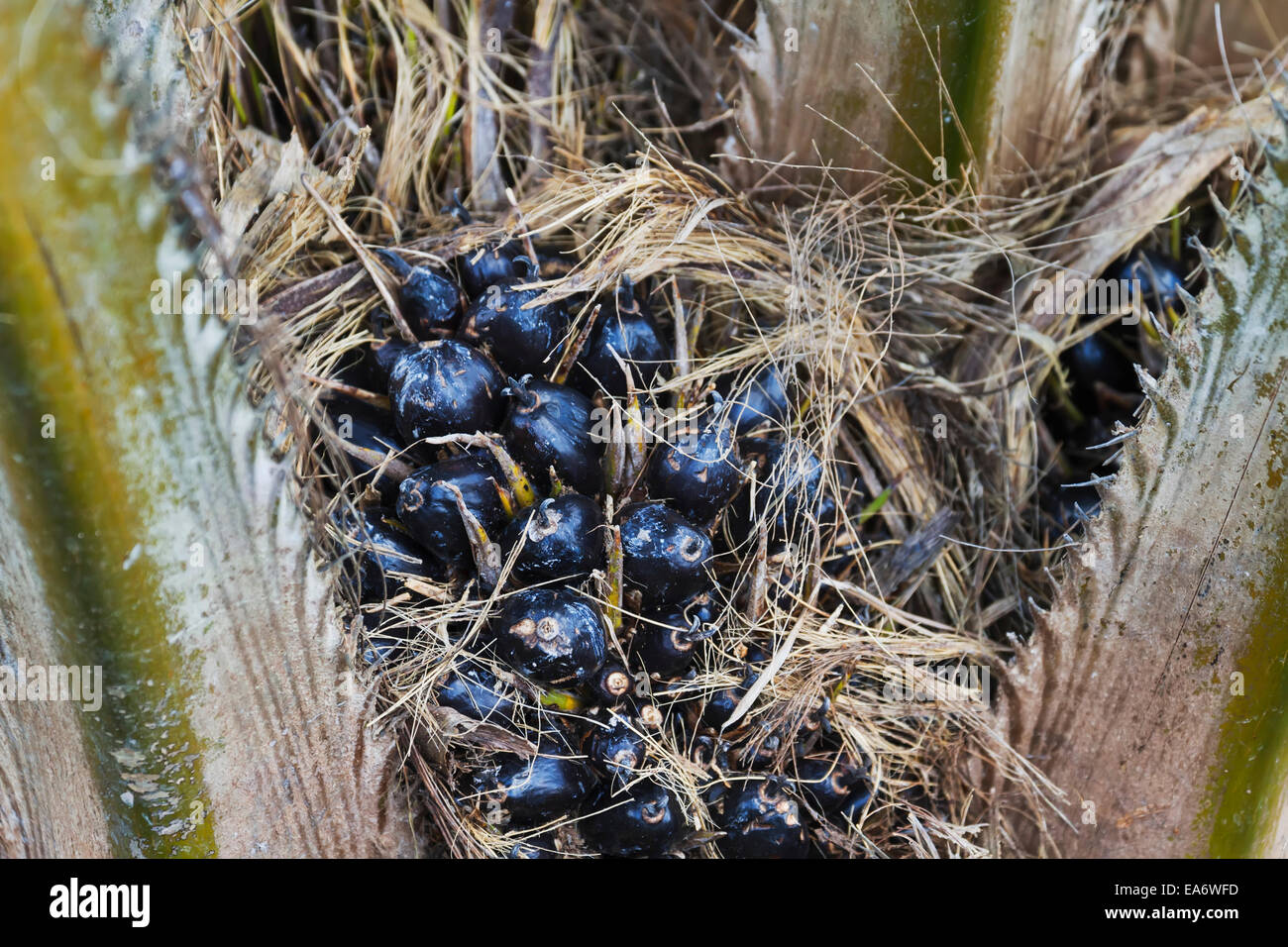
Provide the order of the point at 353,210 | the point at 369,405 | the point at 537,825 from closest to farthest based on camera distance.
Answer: the point at 537,825, the point at 369,405, the point at 353,210

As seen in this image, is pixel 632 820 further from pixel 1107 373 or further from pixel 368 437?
pixel 1107 373

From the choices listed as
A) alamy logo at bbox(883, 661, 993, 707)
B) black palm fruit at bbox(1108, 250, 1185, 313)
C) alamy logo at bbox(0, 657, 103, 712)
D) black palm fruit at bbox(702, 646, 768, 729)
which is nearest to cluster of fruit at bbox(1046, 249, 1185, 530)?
black palm fruit at bbox(1108, 250, 1185, 313)

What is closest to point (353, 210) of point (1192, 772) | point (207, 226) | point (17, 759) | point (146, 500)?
point (207, 226)

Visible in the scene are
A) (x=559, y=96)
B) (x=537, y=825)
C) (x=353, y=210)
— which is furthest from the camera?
(x=559, y=96)

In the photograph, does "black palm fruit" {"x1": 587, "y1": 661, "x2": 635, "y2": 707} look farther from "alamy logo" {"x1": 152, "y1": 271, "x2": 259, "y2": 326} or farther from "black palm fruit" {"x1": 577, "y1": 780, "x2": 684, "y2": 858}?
"alamy logo" {"x1": 152, "y1": 271, "x2": 259, "y2": 326}

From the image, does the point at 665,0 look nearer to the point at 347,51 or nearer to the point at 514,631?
the point at 347,51

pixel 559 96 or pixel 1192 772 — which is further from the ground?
pixel 559 96

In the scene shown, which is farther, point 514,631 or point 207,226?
point 514,631
